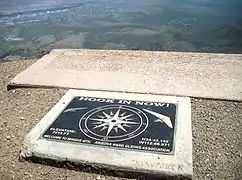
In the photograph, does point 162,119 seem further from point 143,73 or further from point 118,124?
point 143,73

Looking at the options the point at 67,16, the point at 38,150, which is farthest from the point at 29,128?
the point at 67,16

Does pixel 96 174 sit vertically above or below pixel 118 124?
below

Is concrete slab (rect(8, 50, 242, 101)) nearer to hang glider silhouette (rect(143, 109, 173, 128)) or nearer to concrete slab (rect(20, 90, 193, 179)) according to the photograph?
concrete slab (rect(20, 90, 193, 179))

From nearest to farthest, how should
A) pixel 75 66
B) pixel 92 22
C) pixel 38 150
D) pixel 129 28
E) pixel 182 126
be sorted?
pixel 38 150, pixel 182 126, pixel 75 66, pixel 129 28, pixel 92 22

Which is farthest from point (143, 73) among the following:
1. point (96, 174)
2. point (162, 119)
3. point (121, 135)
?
point (96, 174)

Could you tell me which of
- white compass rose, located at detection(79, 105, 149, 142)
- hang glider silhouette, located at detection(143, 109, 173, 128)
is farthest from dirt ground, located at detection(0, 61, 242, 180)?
white compass rose, located at detection(79, 105, 149, 142)

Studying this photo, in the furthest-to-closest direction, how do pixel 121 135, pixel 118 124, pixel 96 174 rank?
pixel 118 124
pixel 121 135
pixel 96 174

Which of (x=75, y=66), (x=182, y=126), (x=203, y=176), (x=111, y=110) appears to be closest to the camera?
(x=203, y=176)

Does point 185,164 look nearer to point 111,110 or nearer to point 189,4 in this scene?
point 111,110
